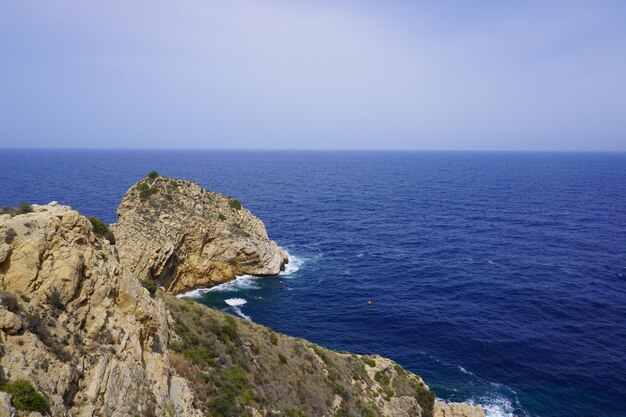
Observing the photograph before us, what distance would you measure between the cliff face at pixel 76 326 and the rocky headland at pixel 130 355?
0.05 meters

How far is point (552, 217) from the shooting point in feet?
403

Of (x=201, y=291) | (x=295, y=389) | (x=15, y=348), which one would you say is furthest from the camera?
(x=201, y=291)

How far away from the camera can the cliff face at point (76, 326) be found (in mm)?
17188

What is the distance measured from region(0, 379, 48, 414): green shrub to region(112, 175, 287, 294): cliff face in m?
49.0

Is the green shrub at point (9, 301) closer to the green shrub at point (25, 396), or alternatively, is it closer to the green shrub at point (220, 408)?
the green shrub at point (25, 396)

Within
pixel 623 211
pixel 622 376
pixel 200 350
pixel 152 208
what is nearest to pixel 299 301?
pixel 152 208

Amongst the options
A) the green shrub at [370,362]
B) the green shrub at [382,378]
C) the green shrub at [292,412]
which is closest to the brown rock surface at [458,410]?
the green shrub at [382,378]

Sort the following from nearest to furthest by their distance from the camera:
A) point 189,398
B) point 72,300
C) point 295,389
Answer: point 72,300, point 189,398, point 295,389

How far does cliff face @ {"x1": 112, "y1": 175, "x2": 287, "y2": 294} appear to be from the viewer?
64875mm

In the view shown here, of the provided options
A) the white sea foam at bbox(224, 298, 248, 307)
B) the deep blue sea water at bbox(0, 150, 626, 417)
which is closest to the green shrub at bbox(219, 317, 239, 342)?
the deep blue sea water at bbox(0, 150, 626, 417)

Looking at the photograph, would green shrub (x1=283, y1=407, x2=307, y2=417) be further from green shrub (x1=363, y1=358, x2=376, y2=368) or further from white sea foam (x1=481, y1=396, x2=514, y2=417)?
white sea foam (x1=481, y1=396, x2=514, y2=417)

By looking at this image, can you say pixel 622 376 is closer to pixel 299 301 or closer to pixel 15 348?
pixel 299 301

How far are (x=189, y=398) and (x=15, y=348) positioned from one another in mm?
9586

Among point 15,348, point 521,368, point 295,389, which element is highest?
point 15,348
